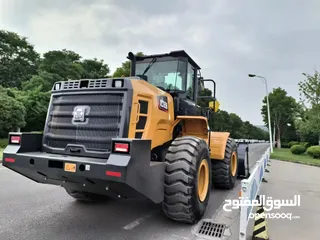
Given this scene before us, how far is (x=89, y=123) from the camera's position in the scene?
3.76m

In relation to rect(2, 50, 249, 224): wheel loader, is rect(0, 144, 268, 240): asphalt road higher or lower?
lower

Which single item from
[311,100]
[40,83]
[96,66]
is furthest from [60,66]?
[311,100]

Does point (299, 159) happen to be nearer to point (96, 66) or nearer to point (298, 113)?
point (298, 113)

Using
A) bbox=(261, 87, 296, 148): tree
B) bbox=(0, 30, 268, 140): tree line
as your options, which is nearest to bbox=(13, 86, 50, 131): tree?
bbox=(0, 30, 268, 140): tree line

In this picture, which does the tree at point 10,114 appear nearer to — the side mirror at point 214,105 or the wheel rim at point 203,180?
the side mirror at point 214,105

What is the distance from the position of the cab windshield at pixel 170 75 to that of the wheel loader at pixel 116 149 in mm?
510

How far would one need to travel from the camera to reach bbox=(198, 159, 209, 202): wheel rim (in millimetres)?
4461

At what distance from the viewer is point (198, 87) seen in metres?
5.96

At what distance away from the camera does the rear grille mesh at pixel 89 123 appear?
361 cm

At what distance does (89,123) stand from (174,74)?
2.12 m

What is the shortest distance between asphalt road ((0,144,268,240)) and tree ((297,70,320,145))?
1822cm

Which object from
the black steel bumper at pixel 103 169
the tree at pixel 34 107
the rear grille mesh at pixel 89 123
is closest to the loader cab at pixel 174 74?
the rear grille mesh at pixel 89 123

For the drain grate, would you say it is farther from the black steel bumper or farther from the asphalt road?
the black steel bumper

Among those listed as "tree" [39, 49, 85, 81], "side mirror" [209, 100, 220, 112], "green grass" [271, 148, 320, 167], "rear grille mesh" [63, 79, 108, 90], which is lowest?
"green grass" [271, 148, 320, 167]
